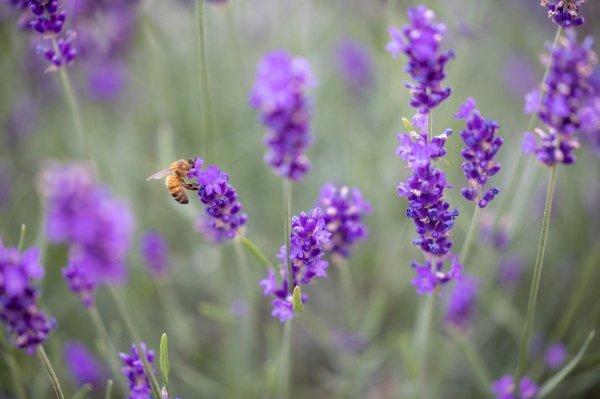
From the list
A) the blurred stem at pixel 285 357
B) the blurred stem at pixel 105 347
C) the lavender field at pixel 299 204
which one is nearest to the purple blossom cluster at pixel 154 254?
the lavender field at pixel 299 204

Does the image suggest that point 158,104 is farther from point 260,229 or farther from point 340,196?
point 340,196

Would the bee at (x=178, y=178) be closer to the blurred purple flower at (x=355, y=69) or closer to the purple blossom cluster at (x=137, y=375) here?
the purple blossom cluster at (x=137, y=375)

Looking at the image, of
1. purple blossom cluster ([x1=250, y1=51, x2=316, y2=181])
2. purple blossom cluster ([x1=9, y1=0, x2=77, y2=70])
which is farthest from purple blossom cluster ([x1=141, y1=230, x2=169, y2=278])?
purple blossom cluster ([x1=250, y1=51, x2=316, y2=181])

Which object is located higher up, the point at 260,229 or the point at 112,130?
the point at 112,130

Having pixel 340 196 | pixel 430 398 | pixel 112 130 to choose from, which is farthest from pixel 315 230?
pixel 112 130

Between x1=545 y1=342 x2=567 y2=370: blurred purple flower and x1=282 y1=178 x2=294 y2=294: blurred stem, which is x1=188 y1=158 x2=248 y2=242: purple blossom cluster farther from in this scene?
x1=545 y1=342 x2=567 y2=370: blurred purple flower
